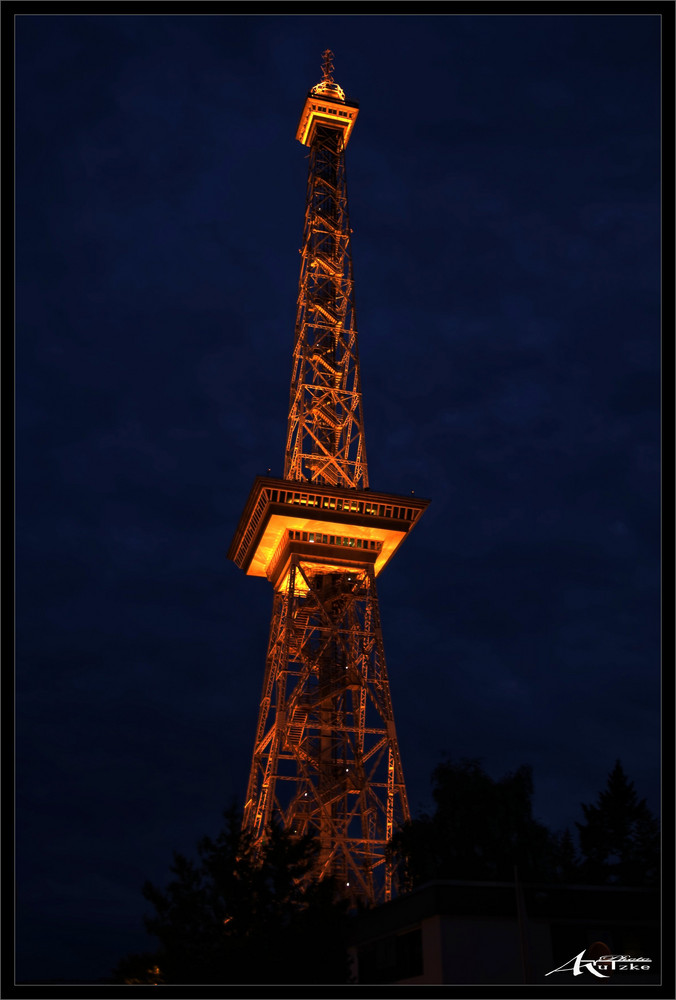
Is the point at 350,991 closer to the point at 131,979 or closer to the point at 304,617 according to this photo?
the point at 131,979

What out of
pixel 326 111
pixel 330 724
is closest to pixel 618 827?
pixel 330 724

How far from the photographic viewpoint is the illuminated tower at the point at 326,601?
66.5 meters

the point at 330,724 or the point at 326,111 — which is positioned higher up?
the point at 326,111

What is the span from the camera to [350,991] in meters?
31.8

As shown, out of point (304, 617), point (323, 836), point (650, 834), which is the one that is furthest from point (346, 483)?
point (650, 834)

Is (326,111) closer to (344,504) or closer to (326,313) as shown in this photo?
(326,313)

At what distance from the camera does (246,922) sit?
35.2m

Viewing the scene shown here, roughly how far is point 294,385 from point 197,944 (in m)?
54.7

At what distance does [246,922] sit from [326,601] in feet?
137

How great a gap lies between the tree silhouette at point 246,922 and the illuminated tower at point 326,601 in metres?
26.7

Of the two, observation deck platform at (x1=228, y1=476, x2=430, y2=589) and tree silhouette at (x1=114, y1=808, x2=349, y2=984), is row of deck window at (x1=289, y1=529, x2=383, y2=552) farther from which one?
tree silhouette at (x1=114, y1=808, x2=349, y2=984)

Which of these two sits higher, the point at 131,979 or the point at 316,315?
the point at 316,315

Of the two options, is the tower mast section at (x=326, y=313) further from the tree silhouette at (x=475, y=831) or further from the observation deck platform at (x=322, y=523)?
the tree silhouette at (x=475, y=831)

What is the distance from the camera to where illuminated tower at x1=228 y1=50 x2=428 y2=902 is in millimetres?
66500
